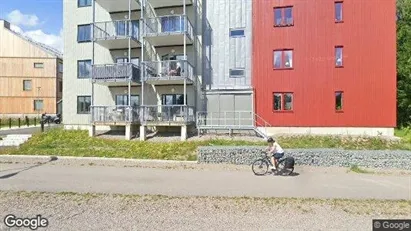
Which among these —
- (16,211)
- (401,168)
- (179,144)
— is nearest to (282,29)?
(179,144)

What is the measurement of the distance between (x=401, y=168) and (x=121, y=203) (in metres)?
10.8

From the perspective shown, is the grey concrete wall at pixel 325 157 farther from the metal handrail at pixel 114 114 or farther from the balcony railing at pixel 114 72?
the balcony railing at pixel 114 72

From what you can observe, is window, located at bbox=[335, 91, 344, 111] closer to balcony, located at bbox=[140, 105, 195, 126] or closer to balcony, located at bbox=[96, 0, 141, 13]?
balcony, located at bbox=[140, 105, 195, 126]

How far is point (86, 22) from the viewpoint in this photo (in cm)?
2400

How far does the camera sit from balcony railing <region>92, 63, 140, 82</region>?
65.7 ft

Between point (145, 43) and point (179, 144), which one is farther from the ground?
point (145, 43)

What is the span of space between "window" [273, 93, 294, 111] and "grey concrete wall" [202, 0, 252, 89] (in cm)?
218

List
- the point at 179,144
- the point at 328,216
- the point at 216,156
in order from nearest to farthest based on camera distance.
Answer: the point at 328,216, the point at 216,156, the point at 179,144

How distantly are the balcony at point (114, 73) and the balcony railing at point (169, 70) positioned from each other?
0.92 m

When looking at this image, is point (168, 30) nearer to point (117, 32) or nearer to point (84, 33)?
point (117, 32)

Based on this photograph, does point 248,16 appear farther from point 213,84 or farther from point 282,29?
point 213,84

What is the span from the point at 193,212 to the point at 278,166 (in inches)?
214

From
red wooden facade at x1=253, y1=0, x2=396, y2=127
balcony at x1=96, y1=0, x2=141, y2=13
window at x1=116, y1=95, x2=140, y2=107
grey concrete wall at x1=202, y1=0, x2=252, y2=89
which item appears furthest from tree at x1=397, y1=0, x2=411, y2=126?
balcony at x1=96, y1=0, x2=141, y2=13

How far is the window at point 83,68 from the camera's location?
78.4ft
